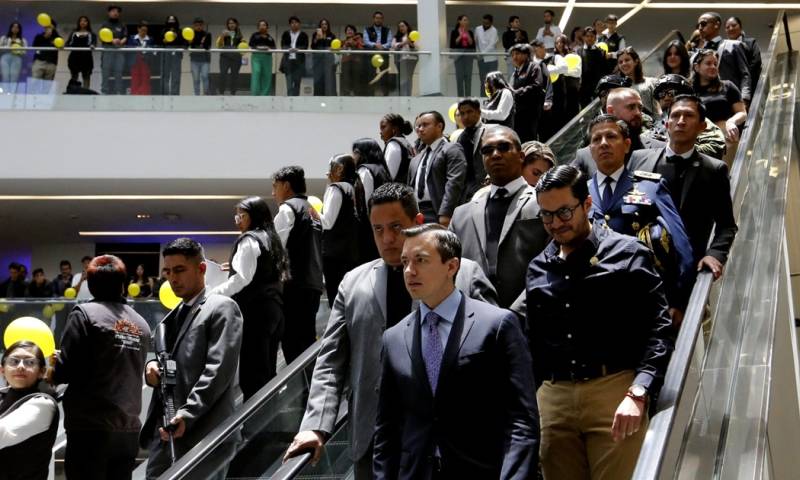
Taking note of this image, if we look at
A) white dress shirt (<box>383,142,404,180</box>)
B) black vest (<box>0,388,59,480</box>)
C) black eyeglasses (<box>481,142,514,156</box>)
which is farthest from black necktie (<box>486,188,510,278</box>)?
white dress shirt (<box>383,142,404,180</box>)

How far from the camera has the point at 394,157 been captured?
860 cm

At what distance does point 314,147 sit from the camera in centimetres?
1766

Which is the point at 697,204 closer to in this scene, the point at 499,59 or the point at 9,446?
the point at 9,446

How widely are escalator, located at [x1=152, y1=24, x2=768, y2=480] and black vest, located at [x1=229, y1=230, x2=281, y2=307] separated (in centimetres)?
151

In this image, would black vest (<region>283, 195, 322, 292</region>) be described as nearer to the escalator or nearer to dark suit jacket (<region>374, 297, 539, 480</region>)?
the escalator

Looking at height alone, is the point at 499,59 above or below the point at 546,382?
above

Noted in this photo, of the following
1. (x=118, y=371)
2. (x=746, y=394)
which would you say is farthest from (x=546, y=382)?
(x=118, y=371)

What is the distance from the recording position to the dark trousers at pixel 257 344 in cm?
623

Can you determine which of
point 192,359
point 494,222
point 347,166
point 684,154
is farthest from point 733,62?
point 192,359

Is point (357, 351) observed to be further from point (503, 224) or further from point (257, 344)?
point (257, 344)

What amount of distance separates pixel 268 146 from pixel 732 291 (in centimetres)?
1333

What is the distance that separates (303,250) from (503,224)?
2.70 m

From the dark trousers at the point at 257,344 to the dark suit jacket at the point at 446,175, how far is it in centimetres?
170

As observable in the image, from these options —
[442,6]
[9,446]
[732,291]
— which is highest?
[442,6]
